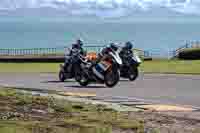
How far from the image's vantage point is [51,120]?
436 inches

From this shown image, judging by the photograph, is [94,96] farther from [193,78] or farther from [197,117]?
[193,78]

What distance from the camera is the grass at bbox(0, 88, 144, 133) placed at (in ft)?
33.2

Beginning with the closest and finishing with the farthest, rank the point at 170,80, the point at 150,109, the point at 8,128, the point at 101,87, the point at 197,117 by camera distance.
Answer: the point at 8,128 → the point at 197,117 → the point at 150,109 → the point at 101,87 → the point at 170,80

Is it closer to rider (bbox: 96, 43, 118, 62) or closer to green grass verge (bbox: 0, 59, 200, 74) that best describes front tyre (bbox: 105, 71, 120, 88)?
rider (bbox: 96, 43, 118, 62)

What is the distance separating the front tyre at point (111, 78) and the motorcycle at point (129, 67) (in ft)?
9.42

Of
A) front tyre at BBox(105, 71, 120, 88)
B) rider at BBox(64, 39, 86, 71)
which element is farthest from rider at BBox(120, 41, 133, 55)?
front tyre at BBox(105, 71, 120, 88)

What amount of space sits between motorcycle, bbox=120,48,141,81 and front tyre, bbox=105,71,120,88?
2871 mm

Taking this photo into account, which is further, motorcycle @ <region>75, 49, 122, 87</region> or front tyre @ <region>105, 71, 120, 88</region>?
motorcycle @ <region>75, 49, 122, 87</region>

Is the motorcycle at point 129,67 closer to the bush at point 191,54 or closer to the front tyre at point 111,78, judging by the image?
the front tyre at point 111,78

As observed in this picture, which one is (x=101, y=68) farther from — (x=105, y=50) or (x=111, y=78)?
(x=105, y=50)

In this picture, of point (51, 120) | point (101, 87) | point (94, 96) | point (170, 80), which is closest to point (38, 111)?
point (51, 120)

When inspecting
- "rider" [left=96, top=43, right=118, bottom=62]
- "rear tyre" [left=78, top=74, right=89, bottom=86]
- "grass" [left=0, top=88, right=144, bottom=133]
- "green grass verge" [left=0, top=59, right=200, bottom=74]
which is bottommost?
"grass" [left=0, top=88, right=144, bottom=133]

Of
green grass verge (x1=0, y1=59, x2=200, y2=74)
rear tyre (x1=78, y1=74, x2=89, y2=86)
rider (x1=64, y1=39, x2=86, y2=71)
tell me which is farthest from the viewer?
green grass verge (x1=0, y1=59, x2=200, y2=74)

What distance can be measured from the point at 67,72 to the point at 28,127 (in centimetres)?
1582
